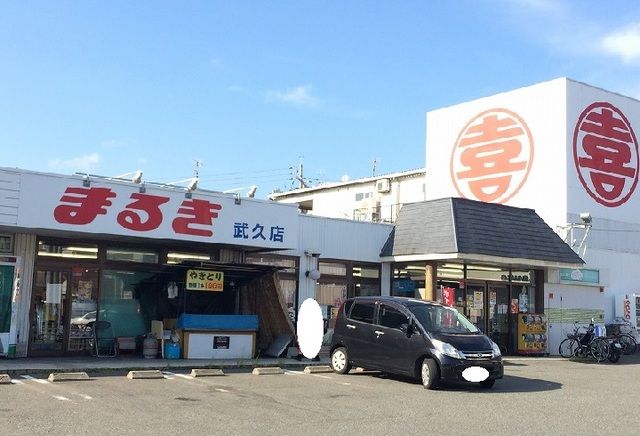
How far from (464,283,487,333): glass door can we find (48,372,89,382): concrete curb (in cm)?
1292

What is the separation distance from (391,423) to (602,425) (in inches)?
112

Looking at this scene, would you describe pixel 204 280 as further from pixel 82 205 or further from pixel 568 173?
pixel 568 173

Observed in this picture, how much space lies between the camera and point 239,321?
1739 centimetres

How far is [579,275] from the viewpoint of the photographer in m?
23.9

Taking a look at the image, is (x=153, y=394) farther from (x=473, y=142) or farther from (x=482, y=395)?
(x=473, y=142)

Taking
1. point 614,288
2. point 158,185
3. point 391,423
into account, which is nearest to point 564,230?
point 614,288

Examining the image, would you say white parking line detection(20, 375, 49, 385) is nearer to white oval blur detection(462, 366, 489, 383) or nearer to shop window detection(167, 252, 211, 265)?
shop window detection(167, 252, 211, 265)

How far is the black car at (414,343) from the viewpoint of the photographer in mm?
12914

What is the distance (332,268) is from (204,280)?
15.4ft

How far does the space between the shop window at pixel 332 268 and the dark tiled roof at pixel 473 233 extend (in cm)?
132

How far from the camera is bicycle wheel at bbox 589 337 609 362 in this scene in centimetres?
2061

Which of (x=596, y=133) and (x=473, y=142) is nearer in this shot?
(x=596, y=133)

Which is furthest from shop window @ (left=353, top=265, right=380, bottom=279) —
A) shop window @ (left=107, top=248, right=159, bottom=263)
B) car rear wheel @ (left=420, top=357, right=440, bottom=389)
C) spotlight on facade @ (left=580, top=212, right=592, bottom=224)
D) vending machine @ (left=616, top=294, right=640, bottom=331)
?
vending machine @ (left=616, top=294, right=640, bottom=331)

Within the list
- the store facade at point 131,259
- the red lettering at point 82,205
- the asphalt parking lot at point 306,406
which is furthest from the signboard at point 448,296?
the red lettering at point 82,205
